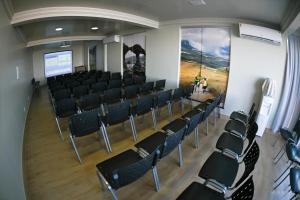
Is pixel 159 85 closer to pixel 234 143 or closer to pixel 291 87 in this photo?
pixel 291 87

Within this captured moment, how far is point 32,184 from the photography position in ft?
8.65

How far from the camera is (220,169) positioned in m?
2.26

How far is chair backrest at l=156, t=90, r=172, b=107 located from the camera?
450 centimetres

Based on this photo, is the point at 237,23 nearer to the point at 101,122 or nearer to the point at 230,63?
the point at 230,63

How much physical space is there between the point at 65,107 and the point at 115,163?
2.37 m

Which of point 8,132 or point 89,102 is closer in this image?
point 8,132

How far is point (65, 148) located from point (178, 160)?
2.21 m

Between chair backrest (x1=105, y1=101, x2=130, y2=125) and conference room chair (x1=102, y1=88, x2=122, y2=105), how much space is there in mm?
1379

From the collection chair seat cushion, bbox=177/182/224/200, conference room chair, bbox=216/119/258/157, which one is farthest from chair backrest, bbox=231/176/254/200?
conference room chair, bbox=216/119/258/157

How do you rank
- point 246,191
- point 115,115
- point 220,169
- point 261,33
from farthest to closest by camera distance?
point 261,33 → point 115,115 → point 220,169 → point 246,191

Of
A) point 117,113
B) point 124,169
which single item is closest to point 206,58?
point 117,113

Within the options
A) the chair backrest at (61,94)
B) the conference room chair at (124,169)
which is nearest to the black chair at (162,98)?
the conference room chair at (124,169)

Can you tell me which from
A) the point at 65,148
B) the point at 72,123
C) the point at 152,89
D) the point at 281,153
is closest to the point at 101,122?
the point at 72,123

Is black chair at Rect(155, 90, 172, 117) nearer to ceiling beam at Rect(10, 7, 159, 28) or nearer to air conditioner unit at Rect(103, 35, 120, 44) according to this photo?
ceiling beam at Rect(10, 7, 159, 28)
